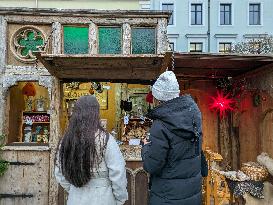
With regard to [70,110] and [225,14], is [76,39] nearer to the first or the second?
[70,110]

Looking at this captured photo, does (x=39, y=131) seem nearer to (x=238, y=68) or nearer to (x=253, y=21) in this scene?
(x=238, y=68)

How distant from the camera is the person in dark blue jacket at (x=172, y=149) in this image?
10.2 ft

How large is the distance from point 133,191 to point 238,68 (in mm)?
3419

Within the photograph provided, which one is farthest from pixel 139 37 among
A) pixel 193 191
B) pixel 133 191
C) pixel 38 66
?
pixel 193 191

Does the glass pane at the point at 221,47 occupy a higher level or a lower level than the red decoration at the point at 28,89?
higher

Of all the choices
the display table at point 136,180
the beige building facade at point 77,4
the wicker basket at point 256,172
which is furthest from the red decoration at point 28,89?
the beige building facade at point 77,4

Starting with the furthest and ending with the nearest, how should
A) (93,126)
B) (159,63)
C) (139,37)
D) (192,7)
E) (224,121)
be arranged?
(192,7), (224,121), (139,37), (159,63), (93,126)

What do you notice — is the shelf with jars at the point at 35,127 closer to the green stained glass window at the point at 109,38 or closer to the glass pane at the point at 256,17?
the green stained glass window at the point at 109,38

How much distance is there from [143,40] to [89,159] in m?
4.36

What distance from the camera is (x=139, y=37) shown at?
6984 mm

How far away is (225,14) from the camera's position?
3095 cm

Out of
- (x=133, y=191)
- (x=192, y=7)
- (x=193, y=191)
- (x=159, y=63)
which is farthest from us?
(x=192, y=7)

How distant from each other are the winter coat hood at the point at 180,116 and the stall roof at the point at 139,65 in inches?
69.5

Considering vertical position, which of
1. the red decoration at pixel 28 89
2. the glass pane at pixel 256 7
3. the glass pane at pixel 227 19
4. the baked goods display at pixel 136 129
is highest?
the glass pane at pixel 256 7
